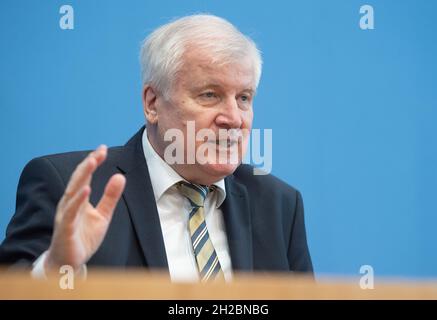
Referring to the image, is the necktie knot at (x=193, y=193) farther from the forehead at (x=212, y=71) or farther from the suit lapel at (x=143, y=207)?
the forehead at (x=212, y=71)

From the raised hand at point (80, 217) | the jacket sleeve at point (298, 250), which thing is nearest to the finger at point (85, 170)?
the raised hand at point (80, 217)

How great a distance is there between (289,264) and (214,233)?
0.23 metres

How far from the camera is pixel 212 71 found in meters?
1.54

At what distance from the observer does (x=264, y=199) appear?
5.51ft

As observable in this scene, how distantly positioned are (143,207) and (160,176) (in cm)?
11

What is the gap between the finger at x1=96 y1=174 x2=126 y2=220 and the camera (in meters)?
1.03

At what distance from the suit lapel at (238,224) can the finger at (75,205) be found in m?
0.58

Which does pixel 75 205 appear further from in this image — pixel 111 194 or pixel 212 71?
pixel 212 71

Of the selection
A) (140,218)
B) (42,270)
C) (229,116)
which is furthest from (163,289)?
(229,116)

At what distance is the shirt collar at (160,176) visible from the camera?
1541mm

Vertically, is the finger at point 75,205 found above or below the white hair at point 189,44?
below
